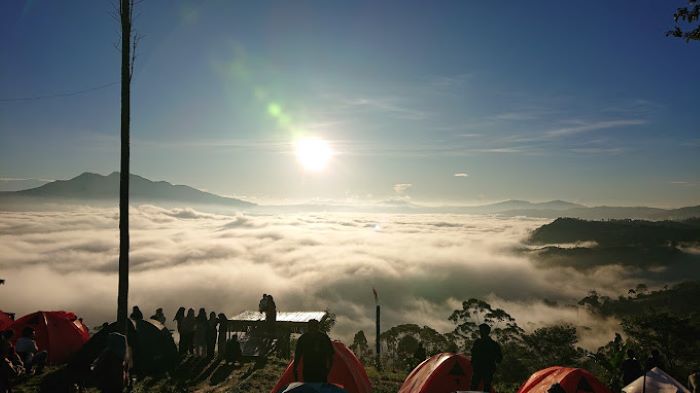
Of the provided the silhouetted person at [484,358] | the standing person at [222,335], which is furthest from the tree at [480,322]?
the silhouetted person at [484,358]

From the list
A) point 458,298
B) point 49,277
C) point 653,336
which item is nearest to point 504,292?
point 458,298

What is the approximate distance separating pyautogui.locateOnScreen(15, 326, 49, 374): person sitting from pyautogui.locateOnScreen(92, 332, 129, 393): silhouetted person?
6670mm

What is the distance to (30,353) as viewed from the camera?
1173cm

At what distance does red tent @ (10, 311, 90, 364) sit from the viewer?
13.2m

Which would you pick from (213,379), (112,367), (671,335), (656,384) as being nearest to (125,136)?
(112,367)

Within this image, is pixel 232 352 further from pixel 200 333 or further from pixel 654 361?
pixel 654 361

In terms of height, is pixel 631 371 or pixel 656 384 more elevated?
pixel 656 384

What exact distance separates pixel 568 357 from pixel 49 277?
179 meters

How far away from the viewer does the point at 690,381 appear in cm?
886

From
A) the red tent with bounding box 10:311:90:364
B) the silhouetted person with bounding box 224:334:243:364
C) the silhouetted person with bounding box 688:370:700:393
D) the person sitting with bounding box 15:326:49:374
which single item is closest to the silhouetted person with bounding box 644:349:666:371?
the silhouetted person with bounding box 688:370:700:393

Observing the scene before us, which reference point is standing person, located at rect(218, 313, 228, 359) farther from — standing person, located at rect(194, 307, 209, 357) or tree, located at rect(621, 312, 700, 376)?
tree, located at rect(621, 312, 700, 376)

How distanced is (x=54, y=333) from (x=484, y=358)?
43.8 feet

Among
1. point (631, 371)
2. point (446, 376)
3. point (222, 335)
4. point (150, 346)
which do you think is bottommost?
point (222, 335)

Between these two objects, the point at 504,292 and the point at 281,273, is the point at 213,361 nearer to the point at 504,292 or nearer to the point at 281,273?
the point at 281,273
